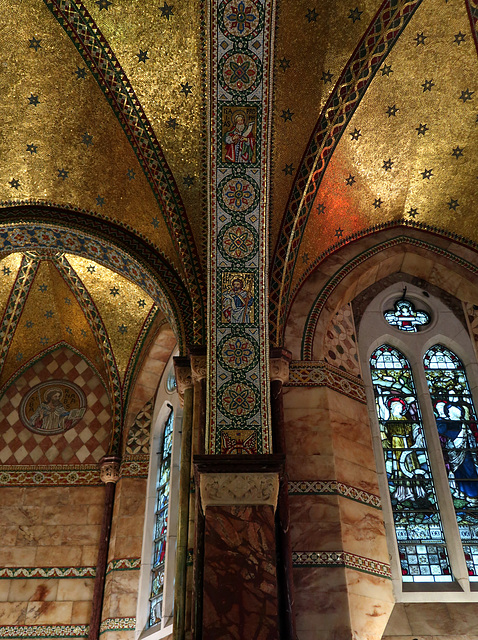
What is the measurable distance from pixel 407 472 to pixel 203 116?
4.73 m

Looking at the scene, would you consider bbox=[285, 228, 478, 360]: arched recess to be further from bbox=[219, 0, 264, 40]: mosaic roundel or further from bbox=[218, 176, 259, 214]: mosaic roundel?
bbox=[219, 0, 264, 40]: mosaic roundel

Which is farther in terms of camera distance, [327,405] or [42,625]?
[42,625]

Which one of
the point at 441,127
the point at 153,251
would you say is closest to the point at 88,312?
the point at 153,251

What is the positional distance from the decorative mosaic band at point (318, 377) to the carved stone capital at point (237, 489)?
189 centimetres

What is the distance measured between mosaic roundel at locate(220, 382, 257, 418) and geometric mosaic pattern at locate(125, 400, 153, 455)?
389 centimetres

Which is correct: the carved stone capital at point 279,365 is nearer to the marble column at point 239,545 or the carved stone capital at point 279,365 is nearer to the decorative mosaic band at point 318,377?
the decorative mosaic band at point 318,377

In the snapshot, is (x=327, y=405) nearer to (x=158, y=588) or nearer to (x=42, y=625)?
(x=158, y=588)

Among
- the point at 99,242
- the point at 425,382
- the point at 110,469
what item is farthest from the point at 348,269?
the point at 110,469

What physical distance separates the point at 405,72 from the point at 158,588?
6.86 meters

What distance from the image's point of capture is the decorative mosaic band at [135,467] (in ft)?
33.6

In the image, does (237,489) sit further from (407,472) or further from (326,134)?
(326,134)

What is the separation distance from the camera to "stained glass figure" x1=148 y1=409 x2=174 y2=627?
9.06m

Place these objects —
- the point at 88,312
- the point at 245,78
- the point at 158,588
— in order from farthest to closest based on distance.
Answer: the point at 88,312 < the point at 158,588 < the point at 245,78

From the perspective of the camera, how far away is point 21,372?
11398 mm
